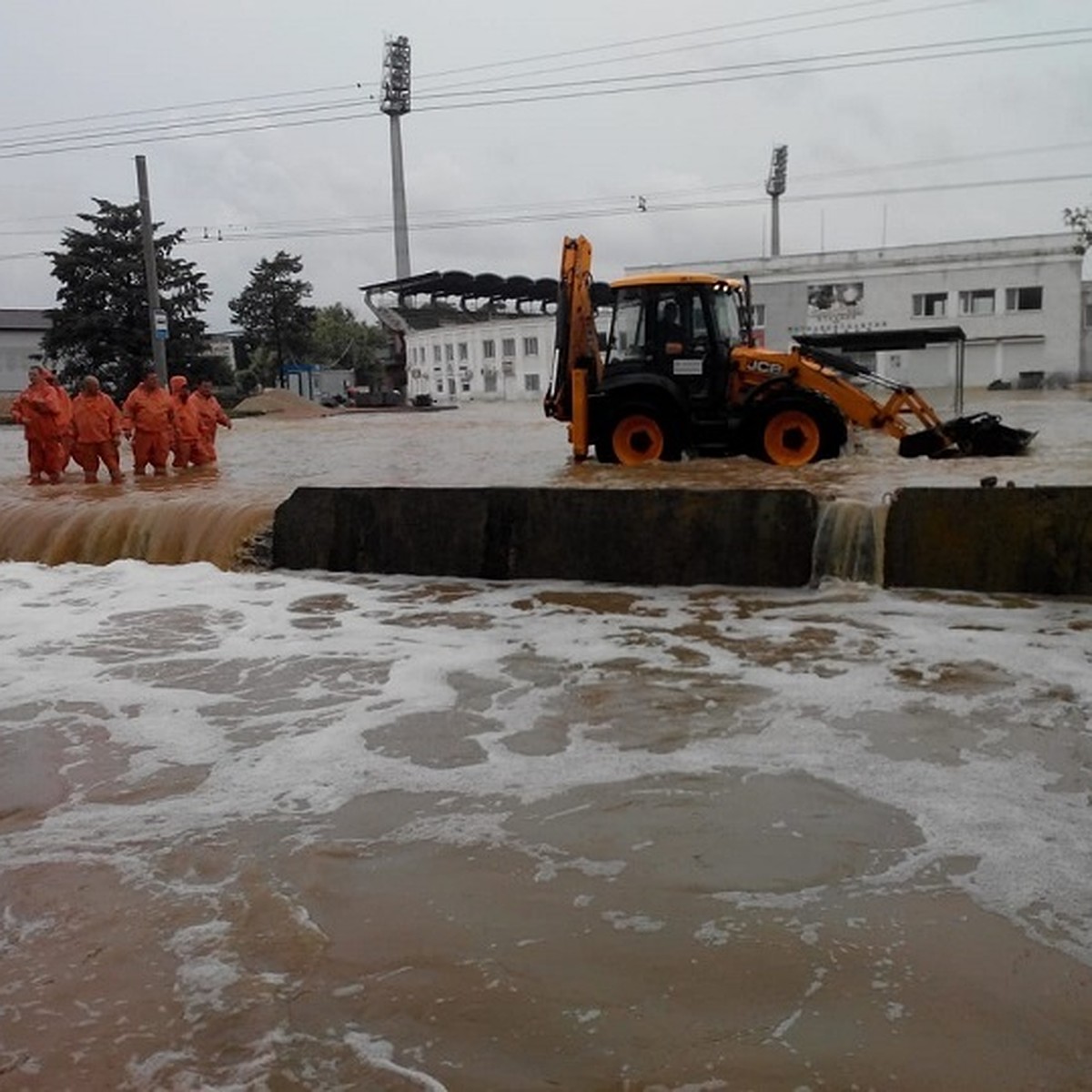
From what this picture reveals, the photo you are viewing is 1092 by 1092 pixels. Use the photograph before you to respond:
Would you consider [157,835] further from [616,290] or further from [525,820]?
[616,290]

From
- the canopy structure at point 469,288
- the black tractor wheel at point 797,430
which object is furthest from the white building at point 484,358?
the black tractor wheel at point 797,430

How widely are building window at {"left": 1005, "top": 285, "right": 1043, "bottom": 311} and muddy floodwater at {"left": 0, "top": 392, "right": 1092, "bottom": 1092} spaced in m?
39.2

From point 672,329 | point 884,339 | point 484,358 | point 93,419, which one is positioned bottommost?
point 93,419

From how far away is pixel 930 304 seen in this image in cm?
4544

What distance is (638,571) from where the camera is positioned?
10.1 m

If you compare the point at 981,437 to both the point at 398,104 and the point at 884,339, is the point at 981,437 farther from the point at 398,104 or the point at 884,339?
the point at 398,104

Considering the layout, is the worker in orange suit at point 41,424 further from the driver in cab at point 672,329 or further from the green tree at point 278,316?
the green tree at point 278,316

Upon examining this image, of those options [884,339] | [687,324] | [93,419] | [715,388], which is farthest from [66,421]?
[884,339]

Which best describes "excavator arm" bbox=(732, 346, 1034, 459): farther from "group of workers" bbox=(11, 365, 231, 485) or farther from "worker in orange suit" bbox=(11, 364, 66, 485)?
"worker in orange suit" bbox=(11, 364, 66, 485)

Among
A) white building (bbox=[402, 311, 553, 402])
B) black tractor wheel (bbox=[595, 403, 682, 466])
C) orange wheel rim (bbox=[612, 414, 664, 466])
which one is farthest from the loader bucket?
white building (bbox=[402, 311, 553, 402])

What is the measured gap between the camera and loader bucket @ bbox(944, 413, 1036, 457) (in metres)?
12.9

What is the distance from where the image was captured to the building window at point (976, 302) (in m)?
44.4

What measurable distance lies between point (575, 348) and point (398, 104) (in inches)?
2079

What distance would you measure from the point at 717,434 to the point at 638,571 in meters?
3.33
